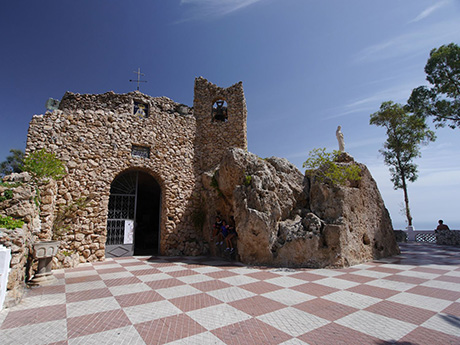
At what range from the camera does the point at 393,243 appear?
376 inches

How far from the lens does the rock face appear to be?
7066 mm

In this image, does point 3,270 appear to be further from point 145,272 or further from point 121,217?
point 121,217

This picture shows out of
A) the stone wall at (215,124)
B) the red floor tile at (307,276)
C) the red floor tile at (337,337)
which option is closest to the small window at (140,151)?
the stone wall at (215,124)

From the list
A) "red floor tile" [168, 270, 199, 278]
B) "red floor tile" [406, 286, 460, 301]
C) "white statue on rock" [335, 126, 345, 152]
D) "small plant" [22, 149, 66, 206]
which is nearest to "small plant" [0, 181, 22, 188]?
"small plant" [22, 149, 66, 206]

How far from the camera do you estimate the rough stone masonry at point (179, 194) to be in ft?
24.3

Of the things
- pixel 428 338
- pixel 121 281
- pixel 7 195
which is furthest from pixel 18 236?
pixel 428 338

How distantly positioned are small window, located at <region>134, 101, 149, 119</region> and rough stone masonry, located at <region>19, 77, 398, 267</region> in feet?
0.15

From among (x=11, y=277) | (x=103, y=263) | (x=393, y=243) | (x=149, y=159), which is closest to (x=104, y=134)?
(x=149, y=159)

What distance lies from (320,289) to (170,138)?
8.67 metres

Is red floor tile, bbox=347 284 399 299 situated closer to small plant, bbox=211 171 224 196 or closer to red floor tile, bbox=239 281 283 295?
red floor tile, bbox=239 281 283 295

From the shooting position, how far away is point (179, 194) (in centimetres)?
1043

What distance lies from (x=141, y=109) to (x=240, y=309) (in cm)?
956

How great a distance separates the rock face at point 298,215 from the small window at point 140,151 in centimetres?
325

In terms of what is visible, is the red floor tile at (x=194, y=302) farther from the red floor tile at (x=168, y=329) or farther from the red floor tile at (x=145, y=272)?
the red floor tile at (x=145, y=272)
